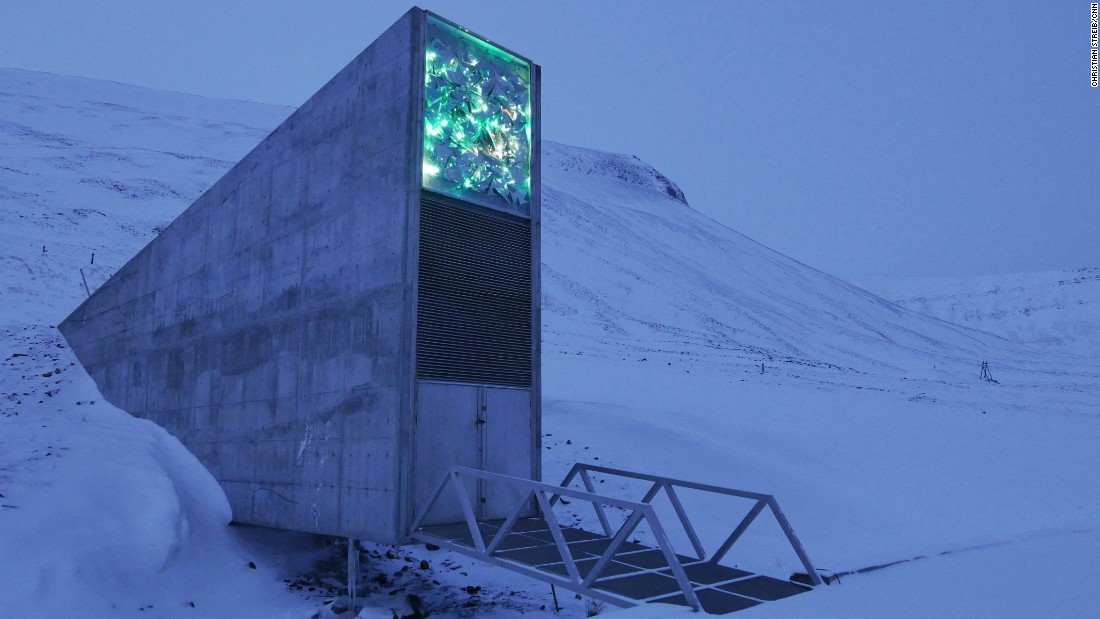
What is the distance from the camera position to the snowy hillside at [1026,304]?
7175 cm

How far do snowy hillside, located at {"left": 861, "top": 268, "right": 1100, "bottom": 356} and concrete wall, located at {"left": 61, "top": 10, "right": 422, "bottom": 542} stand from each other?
2841 inches

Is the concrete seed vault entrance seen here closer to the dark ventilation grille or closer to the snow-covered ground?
the dark ventilation grille

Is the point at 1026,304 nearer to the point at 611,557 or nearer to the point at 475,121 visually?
the point at 475,121

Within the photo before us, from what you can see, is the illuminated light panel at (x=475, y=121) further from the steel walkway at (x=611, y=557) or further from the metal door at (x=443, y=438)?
the steel walkway at (x=611, y=557)

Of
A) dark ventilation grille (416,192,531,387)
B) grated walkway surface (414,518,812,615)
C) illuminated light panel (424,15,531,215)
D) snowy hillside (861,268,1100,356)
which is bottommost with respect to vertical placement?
grated walkway surface (414,518,812,615)

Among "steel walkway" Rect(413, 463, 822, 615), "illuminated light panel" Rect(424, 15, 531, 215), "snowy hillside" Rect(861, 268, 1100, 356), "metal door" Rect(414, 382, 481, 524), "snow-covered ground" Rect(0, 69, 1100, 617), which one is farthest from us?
"snowy hillside" Rect(861, 268, 1100, 356)

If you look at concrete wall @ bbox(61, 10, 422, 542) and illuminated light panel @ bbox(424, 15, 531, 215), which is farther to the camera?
illuminated light panel @ bbox(424, 15, 531, 215)

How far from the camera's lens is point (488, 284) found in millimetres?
9344

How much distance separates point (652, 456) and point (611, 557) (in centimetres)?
757

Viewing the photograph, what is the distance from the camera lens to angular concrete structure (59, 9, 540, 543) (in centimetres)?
847

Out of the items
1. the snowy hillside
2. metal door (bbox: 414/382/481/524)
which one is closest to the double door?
metal door (bbox: 414/382/481/524)

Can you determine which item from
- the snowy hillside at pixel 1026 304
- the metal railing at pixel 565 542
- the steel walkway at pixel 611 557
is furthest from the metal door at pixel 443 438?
the snowy hillside at pixel 1026 304

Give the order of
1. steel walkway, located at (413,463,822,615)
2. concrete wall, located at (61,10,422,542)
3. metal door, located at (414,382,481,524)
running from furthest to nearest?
concrete wall, located at (61,10,422,542) < metal door, located at (414,382,481,524) < steel walkway, located at (413,463,822,615)

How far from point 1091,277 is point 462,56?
334ft
